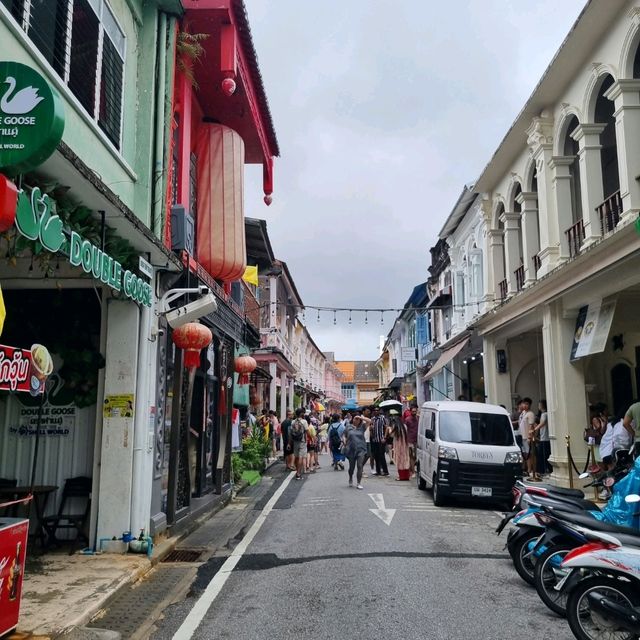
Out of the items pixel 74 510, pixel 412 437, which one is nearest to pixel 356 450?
pixel 412 437

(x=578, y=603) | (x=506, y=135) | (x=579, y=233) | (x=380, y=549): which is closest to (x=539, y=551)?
(x=578, y=603)

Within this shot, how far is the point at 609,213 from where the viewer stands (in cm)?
1283

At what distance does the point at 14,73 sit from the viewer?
A: 430cm

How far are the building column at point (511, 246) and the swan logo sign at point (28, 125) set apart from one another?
1661cm

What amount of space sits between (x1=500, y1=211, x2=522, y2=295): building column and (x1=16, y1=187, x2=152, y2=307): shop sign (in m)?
14.3

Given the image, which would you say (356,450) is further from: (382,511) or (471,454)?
(382,511)

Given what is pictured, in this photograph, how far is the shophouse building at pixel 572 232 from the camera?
11750 millimetres

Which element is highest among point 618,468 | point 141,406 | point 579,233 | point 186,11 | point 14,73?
point 186,11

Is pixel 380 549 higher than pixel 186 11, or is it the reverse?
pixel 186 11

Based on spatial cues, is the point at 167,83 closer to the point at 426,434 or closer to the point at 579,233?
the point at 426,434

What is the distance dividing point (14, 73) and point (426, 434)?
1060cm

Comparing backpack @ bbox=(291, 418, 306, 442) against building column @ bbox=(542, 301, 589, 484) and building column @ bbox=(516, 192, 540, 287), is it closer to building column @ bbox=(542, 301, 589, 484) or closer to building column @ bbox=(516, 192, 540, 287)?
building column @ bbox=(542, 301, 589, 484)

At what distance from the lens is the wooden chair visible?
26.3 feet

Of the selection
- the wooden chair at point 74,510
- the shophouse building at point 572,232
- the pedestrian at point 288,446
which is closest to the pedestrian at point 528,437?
the shophouse building at point 572,232
